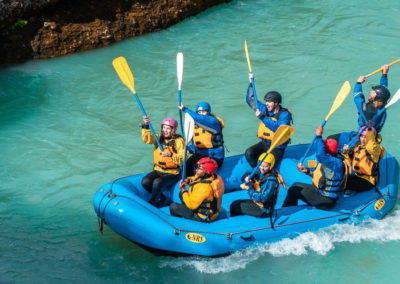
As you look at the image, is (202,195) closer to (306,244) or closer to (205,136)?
(205,136)

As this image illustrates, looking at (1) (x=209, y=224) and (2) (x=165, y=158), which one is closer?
(1) (x=209, y=224)

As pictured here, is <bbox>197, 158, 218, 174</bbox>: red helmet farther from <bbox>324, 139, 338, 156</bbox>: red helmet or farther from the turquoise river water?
<bbox>324, 139, 338, 156</bbox>: red helmet

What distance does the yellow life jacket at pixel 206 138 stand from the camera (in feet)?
16.2

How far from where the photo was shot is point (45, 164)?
20.5 feet

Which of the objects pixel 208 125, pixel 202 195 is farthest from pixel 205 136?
pixel 202 195

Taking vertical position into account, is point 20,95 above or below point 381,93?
below

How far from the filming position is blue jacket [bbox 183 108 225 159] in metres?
4.82

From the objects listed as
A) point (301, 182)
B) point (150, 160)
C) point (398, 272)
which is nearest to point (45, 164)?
point (150, 160)

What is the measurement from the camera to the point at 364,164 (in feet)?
15.9

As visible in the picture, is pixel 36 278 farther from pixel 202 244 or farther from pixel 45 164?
pixel 45 164

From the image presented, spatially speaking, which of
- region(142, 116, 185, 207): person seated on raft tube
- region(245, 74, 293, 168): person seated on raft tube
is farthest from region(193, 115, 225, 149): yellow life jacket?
region(245, 74, 293, 168): person seated on raft tube

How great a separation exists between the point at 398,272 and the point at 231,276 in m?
1.59

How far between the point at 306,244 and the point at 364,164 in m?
0.97

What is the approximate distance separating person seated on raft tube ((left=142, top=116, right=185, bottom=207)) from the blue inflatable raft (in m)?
0.13
